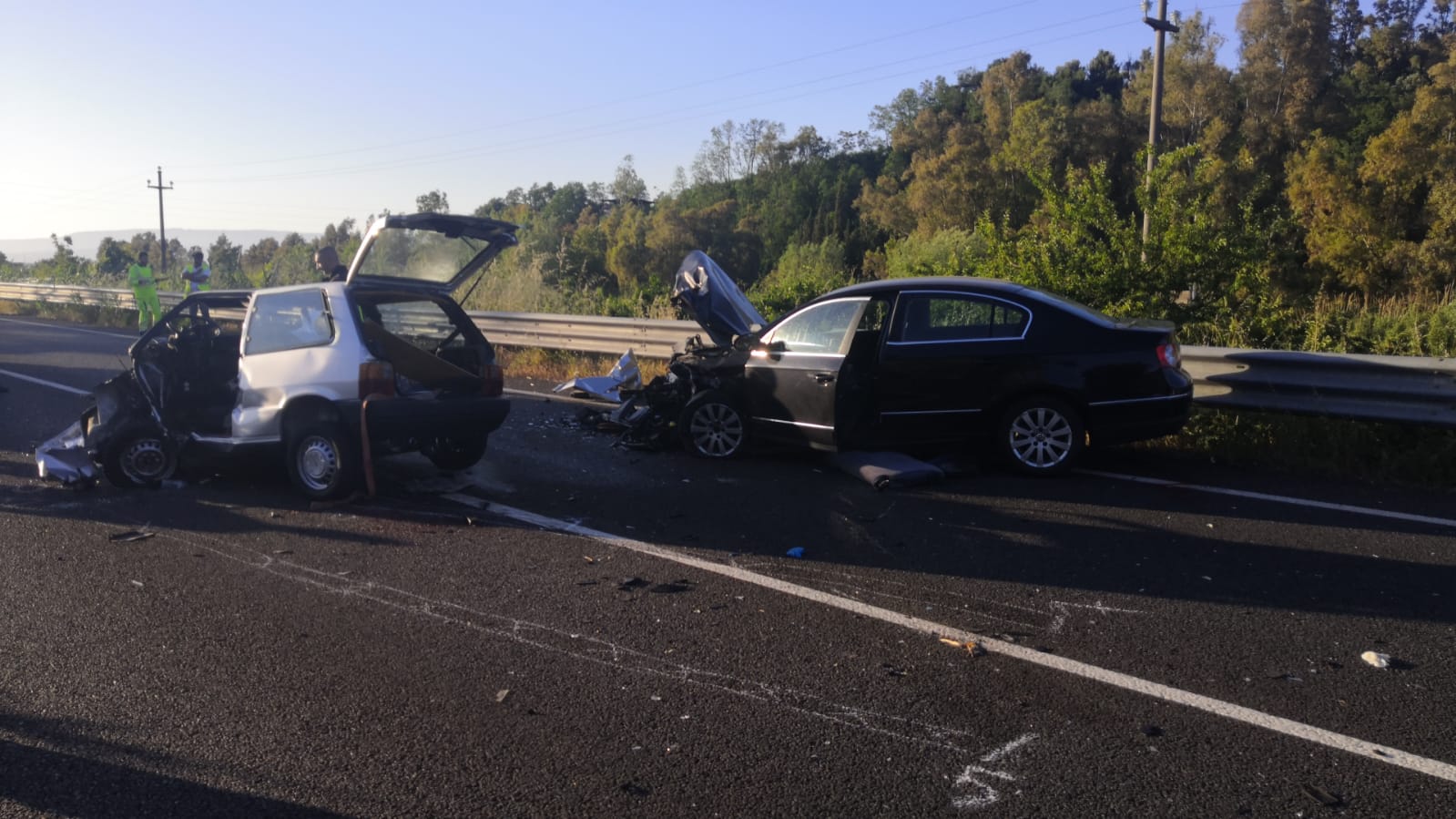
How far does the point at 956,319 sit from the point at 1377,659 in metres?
4.50

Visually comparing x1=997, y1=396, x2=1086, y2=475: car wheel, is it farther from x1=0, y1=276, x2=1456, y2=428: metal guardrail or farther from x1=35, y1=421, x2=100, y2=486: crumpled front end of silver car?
x1=35, y1=421, x2=100, y2=486: crumpled front end of silver car

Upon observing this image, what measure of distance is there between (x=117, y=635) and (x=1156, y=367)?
704 cm

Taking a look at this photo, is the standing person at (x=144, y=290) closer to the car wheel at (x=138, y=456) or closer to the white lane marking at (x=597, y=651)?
the car wheel at (x=138, y=456)

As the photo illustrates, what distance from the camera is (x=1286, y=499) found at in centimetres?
759

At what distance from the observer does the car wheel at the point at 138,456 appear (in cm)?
846

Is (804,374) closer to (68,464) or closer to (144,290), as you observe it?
(68,464)

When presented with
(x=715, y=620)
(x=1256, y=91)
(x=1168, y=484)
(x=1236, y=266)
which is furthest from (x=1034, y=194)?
(x=715, y=620)

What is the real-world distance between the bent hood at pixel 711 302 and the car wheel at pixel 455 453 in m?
2.80

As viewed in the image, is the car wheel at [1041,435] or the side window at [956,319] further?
the side window at [956,319]

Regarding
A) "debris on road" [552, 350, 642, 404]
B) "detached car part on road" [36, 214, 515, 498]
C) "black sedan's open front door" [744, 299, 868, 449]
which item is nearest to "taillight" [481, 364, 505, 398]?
"detached car part on road" [36, 214, 515, 498]

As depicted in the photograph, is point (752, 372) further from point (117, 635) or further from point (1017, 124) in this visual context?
point (1017, 124)

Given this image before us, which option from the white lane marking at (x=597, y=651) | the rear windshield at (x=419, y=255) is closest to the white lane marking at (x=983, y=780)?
the white lane marking at (x=597, y=651)

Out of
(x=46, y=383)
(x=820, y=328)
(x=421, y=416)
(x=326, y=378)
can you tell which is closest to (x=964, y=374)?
(x=820, y=328)

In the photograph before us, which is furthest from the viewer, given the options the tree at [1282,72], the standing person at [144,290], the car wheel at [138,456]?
the tree at [1282,72]
